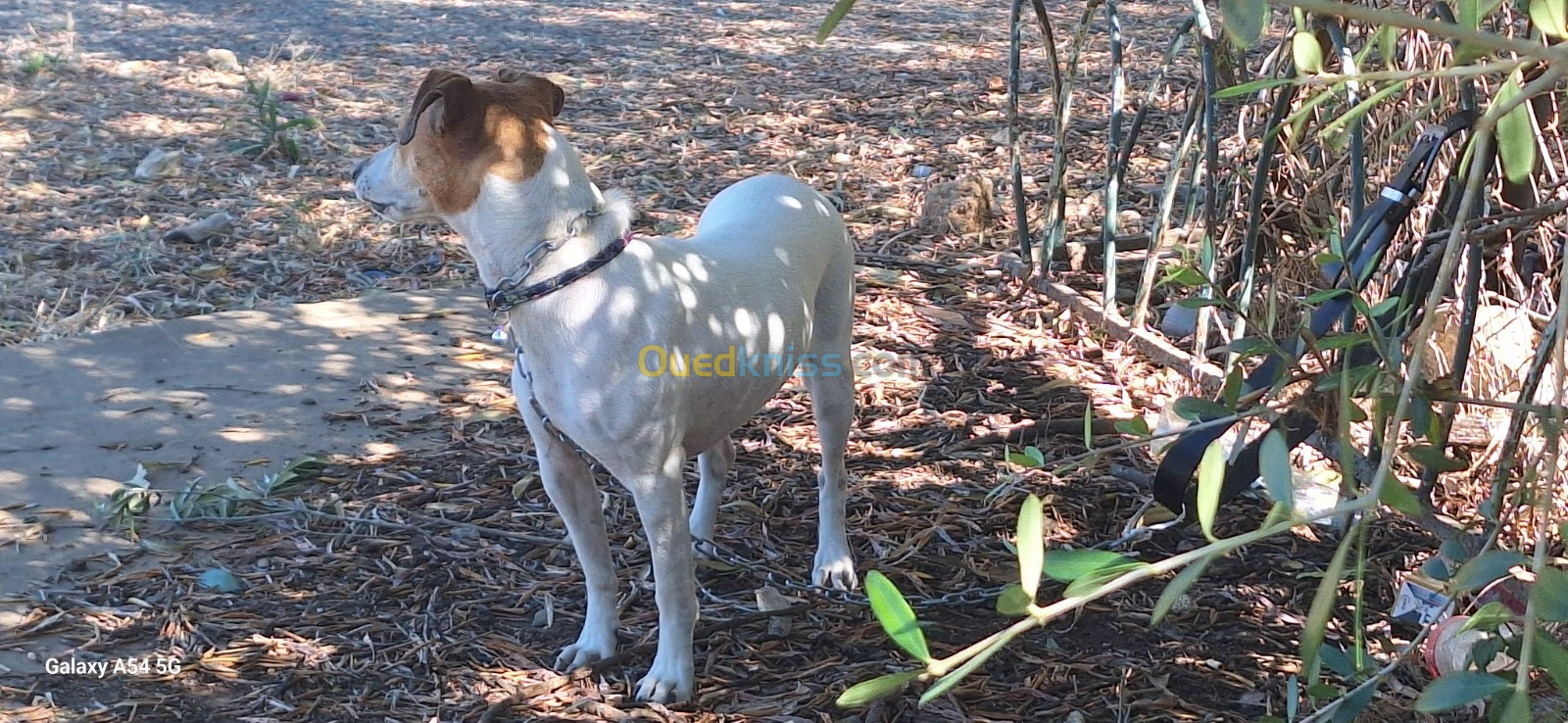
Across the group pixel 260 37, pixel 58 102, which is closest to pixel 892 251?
pixel 58 102

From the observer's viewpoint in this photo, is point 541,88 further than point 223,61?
No

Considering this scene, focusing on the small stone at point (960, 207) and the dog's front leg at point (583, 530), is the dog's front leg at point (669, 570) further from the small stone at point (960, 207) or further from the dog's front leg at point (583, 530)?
the small stone at point (960, 207)

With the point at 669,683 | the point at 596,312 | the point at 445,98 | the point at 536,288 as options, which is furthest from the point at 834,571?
the point at 445,98

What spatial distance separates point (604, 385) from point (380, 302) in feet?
11.0

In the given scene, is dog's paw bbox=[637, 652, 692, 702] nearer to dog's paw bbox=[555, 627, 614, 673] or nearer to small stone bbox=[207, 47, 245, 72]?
dog's paw bbox=[555, 627, 614, 673]

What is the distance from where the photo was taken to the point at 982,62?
32.7 ft

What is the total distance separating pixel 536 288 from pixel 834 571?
53.2 inches

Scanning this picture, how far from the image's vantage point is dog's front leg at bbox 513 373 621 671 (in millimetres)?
3279

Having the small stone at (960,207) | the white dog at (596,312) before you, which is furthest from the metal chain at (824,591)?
the small stone at (960,207)

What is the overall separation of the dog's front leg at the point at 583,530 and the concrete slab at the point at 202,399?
1.50 meters

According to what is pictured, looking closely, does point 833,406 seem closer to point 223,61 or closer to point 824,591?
point 824,591

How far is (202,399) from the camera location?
494cm

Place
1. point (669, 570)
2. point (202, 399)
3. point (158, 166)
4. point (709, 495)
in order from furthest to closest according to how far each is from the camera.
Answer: point (158, 166), point (202, 399), point (709, 495), point (669, 570)

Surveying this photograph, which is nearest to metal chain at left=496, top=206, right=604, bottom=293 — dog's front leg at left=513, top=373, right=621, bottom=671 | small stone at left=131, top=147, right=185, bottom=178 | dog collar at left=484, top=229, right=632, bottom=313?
dog collar at left=484, top=229, right=632, bottom=313
